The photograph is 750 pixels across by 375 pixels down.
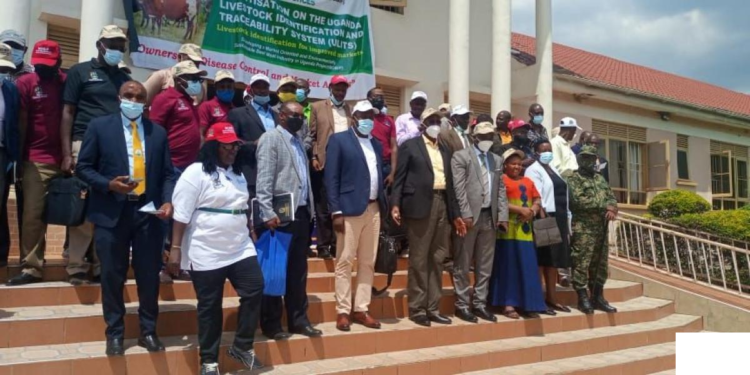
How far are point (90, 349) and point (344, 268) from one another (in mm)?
1975

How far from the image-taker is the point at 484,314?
18.8 ft

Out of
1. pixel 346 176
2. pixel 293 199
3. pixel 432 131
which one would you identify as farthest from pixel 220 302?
pixel 432 131

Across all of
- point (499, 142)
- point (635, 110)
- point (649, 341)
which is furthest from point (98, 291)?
point (635, 110)

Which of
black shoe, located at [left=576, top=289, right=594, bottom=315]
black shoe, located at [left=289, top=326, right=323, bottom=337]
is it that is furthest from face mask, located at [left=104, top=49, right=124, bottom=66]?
black shoe, located at [left=576, top=289, right=594, bottom=315]

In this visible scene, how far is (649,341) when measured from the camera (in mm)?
6633

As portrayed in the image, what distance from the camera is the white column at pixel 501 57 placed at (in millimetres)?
10500

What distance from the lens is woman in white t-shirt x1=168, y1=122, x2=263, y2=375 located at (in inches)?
151

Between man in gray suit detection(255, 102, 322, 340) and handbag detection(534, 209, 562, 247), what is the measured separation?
8.48 ft

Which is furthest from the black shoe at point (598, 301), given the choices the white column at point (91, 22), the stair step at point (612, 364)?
the white column at point (91, 22)

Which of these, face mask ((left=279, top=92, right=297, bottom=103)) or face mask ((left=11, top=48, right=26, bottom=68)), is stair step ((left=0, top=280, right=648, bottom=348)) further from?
face mask ((left=11, top=48, right=26, bottom=68))

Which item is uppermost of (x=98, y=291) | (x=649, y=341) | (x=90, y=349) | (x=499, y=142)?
(x=499, y=142)

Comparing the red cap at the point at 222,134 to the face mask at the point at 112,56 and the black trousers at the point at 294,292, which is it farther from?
the face mask at the point at 112,56

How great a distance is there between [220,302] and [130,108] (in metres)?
1.47

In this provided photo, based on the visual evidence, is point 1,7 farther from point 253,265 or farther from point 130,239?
point 253,265
